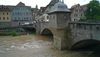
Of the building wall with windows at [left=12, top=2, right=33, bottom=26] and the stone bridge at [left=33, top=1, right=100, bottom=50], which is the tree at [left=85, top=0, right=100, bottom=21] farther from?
the stone bridge at [left=33, top=1, right=100, bottom=50]

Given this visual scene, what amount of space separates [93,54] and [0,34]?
3761cm

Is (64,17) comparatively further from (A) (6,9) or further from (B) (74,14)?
(A) (6,9)

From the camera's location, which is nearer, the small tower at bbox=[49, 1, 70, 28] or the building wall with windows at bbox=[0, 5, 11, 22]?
the small tower at bbox=[49, 1, 70, 28]

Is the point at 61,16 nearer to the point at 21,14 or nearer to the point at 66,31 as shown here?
the point at 66,31

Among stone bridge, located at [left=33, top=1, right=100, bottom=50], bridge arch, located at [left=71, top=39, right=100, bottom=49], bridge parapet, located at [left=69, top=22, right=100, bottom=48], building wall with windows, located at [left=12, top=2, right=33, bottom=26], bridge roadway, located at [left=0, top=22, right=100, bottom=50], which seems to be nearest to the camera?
bridge parapet, located at [left=69, top=22, right=100, bottom=48]

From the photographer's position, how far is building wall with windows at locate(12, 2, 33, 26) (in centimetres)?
8575

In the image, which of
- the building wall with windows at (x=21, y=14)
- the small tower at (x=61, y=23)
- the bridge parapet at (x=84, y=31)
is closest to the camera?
the bridge parapet at (x=84, y=31)

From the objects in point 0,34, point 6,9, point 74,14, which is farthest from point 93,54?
point 6,9

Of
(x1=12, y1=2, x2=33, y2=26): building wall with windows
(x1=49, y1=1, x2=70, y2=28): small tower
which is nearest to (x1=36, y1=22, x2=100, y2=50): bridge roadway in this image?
(x1=49, y1=1, x2=70, y2=28): small tower

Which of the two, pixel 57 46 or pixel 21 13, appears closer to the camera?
pixel 57 46

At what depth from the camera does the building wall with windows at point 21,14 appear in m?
85.8

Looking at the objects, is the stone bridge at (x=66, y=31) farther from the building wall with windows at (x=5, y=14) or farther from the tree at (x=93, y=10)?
the building wall with windows at (x=5, y=14)

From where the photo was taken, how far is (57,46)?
32062mm

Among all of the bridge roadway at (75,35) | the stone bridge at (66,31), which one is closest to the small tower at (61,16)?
the stone bridge at (66,31)
